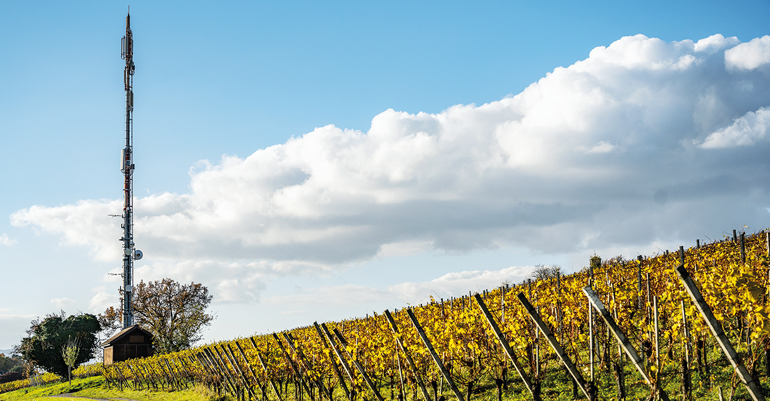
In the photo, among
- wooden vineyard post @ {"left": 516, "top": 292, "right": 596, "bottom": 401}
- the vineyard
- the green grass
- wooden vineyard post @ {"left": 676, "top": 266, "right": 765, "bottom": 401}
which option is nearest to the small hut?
the green grass

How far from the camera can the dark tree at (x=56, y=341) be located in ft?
146

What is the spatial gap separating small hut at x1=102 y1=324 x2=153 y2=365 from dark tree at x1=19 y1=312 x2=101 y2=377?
21.0ft

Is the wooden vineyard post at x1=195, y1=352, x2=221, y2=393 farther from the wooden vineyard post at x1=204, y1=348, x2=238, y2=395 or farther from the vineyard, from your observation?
the vineyard

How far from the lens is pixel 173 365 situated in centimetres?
2541

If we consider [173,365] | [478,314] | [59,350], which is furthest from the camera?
[59,350]

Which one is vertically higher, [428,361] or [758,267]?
[758,267]

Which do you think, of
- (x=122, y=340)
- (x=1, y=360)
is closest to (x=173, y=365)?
(x=122, y=340)

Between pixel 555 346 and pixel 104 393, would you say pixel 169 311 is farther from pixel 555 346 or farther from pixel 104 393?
pixel 555 346

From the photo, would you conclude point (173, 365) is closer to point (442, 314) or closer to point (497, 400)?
point (442, 314)

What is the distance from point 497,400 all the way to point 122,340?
37191mm

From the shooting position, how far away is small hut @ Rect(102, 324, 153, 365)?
38562 millimetres

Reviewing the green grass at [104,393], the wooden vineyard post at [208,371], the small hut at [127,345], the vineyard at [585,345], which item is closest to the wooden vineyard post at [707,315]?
the vineyard at [585,345]

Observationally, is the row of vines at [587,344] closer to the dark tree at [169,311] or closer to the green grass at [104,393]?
the green grass at [104,393]

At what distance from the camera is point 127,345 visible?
129 feet
